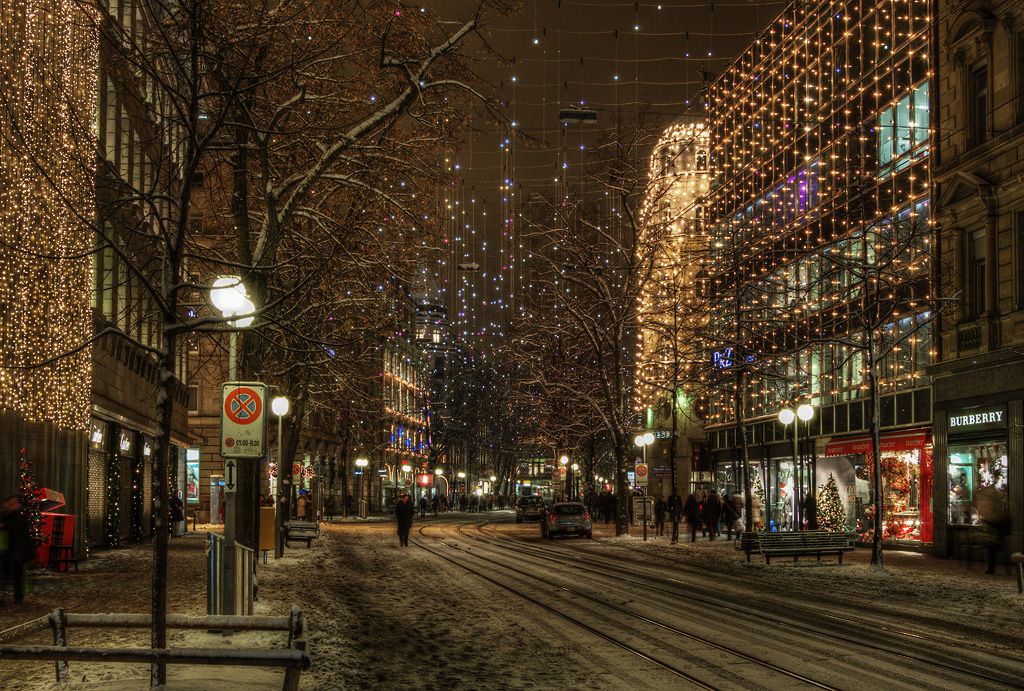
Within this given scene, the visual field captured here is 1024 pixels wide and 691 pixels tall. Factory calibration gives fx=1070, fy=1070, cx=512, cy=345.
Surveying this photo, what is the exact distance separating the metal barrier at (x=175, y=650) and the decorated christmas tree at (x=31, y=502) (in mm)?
12691

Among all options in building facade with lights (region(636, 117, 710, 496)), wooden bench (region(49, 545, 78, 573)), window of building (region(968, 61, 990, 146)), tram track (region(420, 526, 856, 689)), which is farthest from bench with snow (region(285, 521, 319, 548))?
window of building (region(968, 61, 990, 146))

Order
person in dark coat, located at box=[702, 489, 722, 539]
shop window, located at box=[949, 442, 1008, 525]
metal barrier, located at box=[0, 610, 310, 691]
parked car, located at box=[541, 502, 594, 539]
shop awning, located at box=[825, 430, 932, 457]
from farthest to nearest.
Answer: parked car, located at box=[541, 502, 594, 539] < person in dark coat, located at box=[702, 489, 722, 539] < shop awning, located at box=[825, 430, 932, 457] < shop window, located at box=[949, 442, 1008, 525] < metal barrier, located at box=[0, 610, 310, 691]

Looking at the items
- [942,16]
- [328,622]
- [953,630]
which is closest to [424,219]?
[328,622]

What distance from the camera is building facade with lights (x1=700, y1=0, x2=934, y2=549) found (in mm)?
31047

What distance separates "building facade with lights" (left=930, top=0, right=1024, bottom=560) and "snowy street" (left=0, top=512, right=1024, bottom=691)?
87.0 inches

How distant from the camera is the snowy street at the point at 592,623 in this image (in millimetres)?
10406

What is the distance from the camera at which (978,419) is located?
2733cm

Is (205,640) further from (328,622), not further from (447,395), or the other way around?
(447,395)

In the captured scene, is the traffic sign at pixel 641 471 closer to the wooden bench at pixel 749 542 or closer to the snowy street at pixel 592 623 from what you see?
the snowy street at pixel 592 623

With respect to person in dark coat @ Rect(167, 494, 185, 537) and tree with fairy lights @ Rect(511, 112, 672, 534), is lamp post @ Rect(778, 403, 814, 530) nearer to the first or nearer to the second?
tree with fairy lights @ Rect(511, 112, 672, 534)

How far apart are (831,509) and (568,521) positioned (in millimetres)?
11149

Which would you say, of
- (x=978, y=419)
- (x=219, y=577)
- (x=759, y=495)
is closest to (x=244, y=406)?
(x=219, y=577)

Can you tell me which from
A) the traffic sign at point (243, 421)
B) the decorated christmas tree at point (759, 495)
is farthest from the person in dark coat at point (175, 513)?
the traffic sign at point (243, 421)

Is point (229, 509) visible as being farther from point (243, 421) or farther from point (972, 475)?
point (972, 475)
